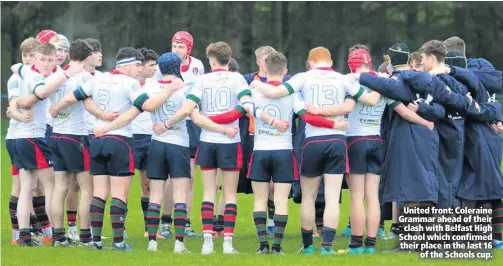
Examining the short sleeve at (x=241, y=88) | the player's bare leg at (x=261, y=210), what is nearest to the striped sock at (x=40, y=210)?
the player's bare leg at (x=261, y=210)

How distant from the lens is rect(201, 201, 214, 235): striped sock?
1216 centimetres

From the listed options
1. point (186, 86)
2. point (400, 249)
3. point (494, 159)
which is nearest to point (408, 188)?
point (400, 249)

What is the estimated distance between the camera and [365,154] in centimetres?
1202

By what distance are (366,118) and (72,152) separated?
3.35 metres

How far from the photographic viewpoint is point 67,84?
12.7m

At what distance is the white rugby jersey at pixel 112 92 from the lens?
12.1 meters

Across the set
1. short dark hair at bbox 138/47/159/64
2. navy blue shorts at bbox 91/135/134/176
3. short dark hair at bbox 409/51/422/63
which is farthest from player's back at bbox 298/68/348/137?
short dark hair at bbox 138/47/159/64

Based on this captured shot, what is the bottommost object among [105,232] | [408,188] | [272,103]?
[105,232]

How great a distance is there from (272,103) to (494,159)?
2.87m

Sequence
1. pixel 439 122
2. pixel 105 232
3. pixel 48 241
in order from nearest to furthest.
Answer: pixel 439 122 → pixel 48 241 → pixel 105 232

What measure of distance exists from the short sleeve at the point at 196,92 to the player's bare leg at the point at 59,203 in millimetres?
1873

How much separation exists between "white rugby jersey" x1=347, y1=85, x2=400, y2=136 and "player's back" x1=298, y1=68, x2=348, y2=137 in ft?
0.94

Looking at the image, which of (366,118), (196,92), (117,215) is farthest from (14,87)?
(366,118)

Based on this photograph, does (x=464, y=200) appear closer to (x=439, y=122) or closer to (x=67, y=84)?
(x=439, y=122)
